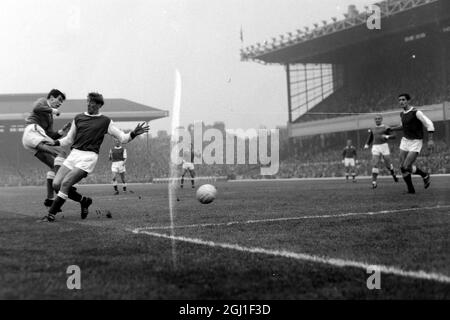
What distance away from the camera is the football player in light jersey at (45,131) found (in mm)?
9219

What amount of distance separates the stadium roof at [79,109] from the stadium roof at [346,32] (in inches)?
418

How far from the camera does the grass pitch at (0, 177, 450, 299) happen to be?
10.6ft

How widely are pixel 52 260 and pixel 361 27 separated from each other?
1428 inches

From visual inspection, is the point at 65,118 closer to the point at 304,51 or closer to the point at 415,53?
the point at 304,51

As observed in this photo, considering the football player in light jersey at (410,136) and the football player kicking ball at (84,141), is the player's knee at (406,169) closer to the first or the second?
the football player in light jersey at (410,136)

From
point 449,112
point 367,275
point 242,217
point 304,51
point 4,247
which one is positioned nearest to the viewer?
point 367,275

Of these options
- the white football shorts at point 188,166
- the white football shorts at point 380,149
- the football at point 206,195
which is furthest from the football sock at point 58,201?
the white football shorts at point 188,166

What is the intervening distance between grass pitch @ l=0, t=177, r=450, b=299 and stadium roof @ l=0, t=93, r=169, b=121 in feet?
137

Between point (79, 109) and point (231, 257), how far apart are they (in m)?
50.3

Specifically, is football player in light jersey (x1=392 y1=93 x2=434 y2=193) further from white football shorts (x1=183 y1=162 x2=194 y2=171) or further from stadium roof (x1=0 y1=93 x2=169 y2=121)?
stadium roof (x1=0 y1=93 x2=169 y2=121)

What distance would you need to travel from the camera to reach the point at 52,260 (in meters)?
4.37

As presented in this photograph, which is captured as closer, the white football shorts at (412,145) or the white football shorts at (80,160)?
the white football shorts at (80,160)

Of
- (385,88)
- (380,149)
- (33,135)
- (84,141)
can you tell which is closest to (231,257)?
(84,141)
